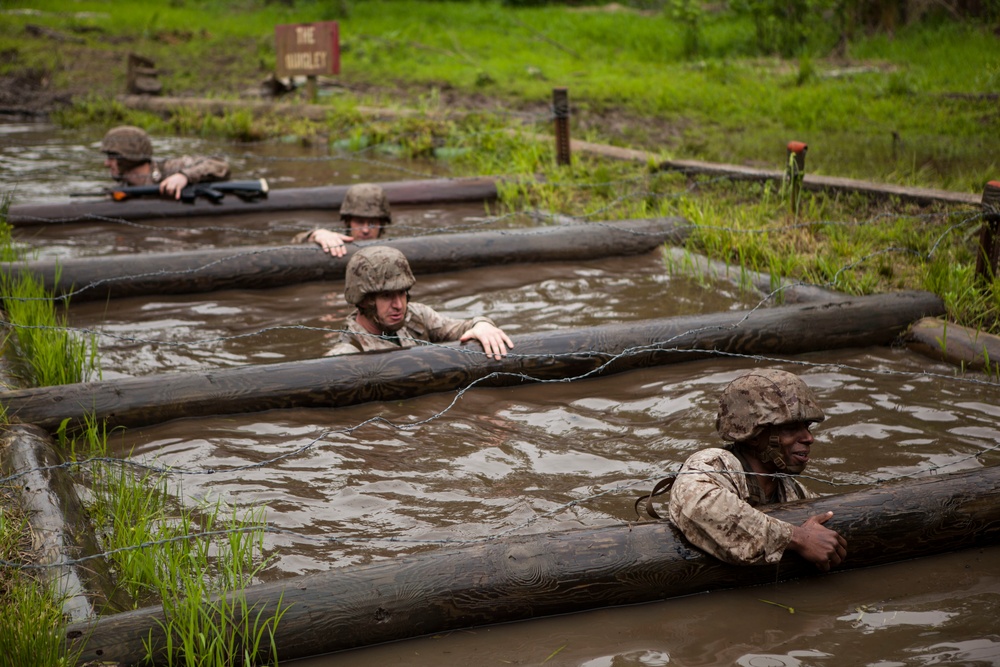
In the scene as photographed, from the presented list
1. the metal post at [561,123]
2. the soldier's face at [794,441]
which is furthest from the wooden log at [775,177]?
the soldier's face at [794,441]

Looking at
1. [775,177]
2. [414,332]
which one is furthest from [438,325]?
[775,177]

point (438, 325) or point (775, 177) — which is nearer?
point (438, 325)

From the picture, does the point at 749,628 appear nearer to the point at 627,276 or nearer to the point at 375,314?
the point at 375,314

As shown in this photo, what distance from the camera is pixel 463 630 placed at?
3.65 meters

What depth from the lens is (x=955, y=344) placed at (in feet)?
20.1

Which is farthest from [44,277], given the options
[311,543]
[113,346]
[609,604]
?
[609,604]

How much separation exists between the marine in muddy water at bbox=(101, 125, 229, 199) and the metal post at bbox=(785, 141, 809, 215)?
18.7 feet

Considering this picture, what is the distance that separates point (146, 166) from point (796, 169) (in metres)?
6.46

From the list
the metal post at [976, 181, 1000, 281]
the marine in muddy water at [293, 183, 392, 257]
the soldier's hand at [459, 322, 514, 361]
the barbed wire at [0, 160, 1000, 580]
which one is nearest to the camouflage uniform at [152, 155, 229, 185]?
the barbed wire at [0, 160, 1000, 580]

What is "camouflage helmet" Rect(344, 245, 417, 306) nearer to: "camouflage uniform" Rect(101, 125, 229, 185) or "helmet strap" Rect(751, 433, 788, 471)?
"helmet strap" Rect(751, 433, 788, 471)

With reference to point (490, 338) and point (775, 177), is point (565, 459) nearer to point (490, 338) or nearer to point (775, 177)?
point (490, 338)

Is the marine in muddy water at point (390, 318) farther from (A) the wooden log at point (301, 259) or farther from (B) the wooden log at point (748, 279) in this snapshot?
A: (B) the wooden log at point (748, 279)

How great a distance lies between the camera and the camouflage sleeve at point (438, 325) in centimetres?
612

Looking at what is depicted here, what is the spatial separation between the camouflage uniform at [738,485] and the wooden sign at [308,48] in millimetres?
11312
